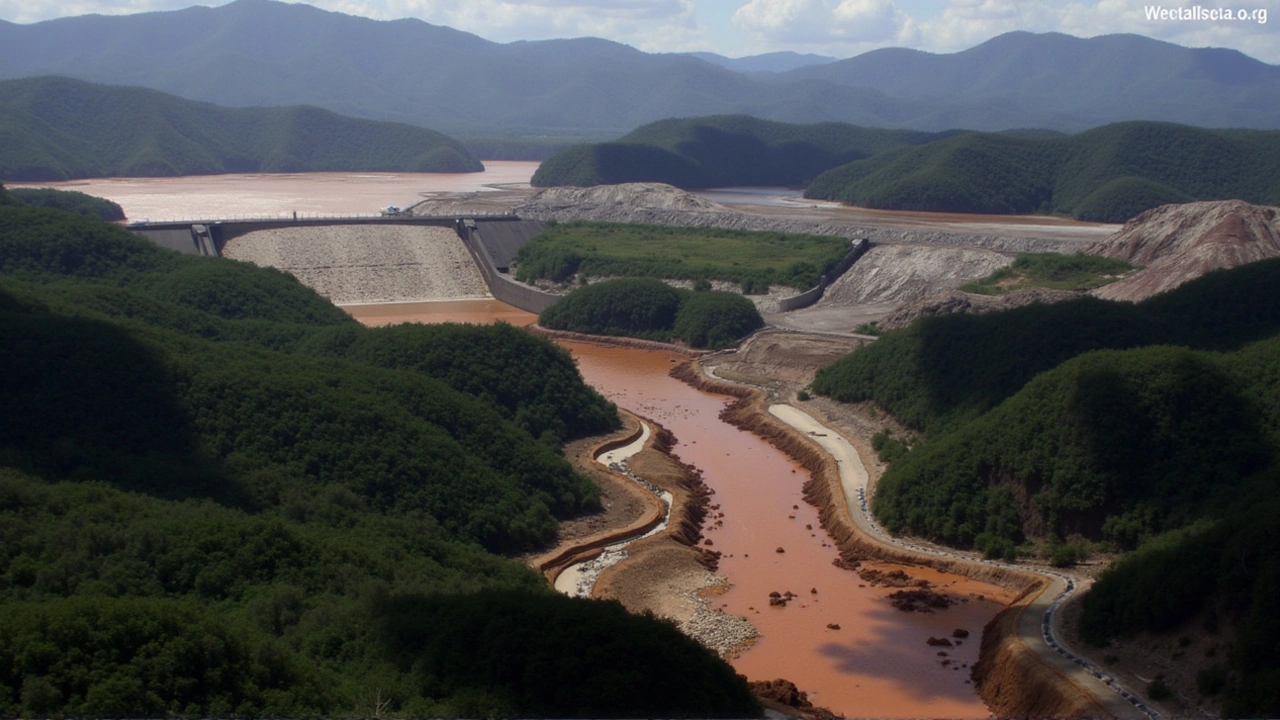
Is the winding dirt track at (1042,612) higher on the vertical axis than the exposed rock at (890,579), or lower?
higher

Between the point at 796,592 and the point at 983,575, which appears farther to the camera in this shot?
the point at 983,575

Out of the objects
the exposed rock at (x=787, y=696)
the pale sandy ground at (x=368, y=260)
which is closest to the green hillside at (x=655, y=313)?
the pale sandy ground at (x=368, y=260)

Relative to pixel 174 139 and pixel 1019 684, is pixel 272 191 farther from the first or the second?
pixel 1019 684

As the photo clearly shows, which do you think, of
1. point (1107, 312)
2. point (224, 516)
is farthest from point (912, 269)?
point (224, 516)

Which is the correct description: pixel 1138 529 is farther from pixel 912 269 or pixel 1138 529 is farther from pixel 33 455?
pixel 912 269

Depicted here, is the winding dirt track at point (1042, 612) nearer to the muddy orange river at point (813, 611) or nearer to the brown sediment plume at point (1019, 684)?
the brown sediment plume at point (1019, 684)

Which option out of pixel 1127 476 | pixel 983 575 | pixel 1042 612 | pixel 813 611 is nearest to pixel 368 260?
pixel 813 611

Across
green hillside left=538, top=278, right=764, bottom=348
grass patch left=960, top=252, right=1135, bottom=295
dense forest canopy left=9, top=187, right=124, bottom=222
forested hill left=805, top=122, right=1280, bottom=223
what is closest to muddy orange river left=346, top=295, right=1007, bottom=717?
green hillside left=538, top=278, right=764, bottom=348
